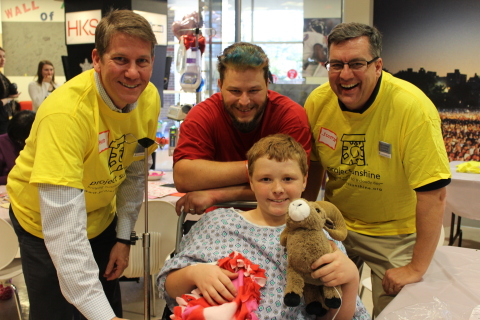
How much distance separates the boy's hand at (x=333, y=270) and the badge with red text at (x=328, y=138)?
2.63 feet

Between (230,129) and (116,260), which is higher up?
(230,129)

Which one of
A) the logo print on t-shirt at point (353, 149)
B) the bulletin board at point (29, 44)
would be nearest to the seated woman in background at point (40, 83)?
the bulletin board at point (29, 44)

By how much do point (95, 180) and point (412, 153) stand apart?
1.32 meters

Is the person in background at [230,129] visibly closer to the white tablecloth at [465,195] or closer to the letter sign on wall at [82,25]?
the white tablecloth at [465,195]

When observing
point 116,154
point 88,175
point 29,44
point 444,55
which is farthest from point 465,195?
point 29,44

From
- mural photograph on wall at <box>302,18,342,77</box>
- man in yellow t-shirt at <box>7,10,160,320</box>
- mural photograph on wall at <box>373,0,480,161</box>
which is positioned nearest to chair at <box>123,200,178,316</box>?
man in yellow t-shirt at <box>7,10,160,320</box>

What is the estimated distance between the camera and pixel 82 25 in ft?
21.4

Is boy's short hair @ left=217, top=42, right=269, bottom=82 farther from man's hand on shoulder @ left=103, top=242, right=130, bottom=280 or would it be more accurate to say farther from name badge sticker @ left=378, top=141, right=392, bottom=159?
man's hand on shoulder @ left=103, top=242, right=130, bottom=280

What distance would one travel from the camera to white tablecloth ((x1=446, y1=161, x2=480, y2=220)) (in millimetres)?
3912

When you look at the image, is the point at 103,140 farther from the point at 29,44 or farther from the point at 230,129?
the point at 29,44

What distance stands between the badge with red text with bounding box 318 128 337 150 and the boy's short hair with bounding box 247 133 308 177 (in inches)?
19.0

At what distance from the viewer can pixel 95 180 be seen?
1.79m

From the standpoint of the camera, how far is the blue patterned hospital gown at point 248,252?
5.18 ft

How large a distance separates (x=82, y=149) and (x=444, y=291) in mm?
1443
